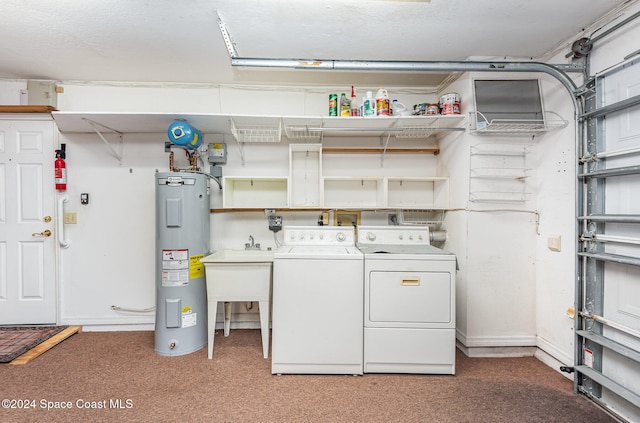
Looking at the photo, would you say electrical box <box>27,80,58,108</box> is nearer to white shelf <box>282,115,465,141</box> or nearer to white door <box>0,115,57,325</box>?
white door <box>0,115,57,325</box>

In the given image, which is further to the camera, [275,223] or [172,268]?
[275,223]

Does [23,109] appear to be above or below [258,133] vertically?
above

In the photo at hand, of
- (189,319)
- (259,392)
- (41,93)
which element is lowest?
(259,392)

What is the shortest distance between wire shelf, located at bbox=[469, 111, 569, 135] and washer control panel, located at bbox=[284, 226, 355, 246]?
1.31 meters

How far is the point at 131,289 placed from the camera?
2.66m

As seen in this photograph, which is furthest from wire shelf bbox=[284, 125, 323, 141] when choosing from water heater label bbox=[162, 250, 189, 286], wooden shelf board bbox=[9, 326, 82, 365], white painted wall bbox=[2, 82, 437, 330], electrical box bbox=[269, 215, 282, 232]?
wooden shelf board bbox=[9, 326, 82, 365]

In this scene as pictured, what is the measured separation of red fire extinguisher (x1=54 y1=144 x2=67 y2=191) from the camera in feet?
8.25

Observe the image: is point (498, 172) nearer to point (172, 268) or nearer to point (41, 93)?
point (172, 268)

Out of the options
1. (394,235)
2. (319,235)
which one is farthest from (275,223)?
(394,235)

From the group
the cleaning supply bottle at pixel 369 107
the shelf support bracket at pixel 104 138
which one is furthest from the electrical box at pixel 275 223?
the shelf support bracket at pixel 104 138

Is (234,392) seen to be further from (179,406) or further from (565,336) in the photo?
(565,336)

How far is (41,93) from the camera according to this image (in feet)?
8.29

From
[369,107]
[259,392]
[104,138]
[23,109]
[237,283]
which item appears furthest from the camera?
[104,138]

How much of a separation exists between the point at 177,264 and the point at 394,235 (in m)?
1.84
